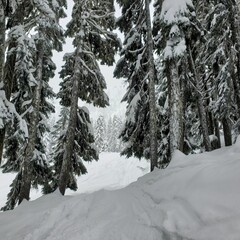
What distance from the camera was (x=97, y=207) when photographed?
6262 mm

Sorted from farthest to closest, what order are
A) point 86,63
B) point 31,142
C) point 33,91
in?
point 33,91, point 86,63, point 31,142

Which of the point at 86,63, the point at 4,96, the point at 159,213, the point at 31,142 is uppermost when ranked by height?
the point at 86,63

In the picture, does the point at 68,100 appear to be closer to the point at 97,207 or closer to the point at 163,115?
the point at 163,115

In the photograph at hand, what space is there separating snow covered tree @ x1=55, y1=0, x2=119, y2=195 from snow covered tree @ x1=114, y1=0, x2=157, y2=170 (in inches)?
31.4

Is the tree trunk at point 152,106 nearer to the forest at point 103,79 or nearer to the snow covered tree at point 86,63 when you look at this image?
the forest at point 103,79

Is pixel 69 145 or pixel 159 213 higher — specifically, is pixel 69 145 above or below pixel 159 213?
above

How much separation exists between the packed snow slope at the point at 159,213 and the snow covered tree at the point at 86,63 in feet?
19.8

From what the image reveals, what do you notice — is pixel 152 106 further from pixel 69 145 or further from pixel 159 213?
pixel 159 213

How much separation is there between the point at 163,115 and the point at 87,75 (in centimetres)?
471

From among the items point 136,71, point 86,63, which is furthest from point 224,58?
point 86,63

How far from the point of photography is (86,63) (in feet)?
44.5

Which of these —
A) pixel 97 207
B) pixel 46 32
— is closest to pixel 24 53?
pixel 46 32

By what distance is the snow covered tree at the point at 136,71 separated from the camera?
40.6ft

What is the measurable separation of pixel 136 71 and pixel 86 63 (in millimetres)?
2544
